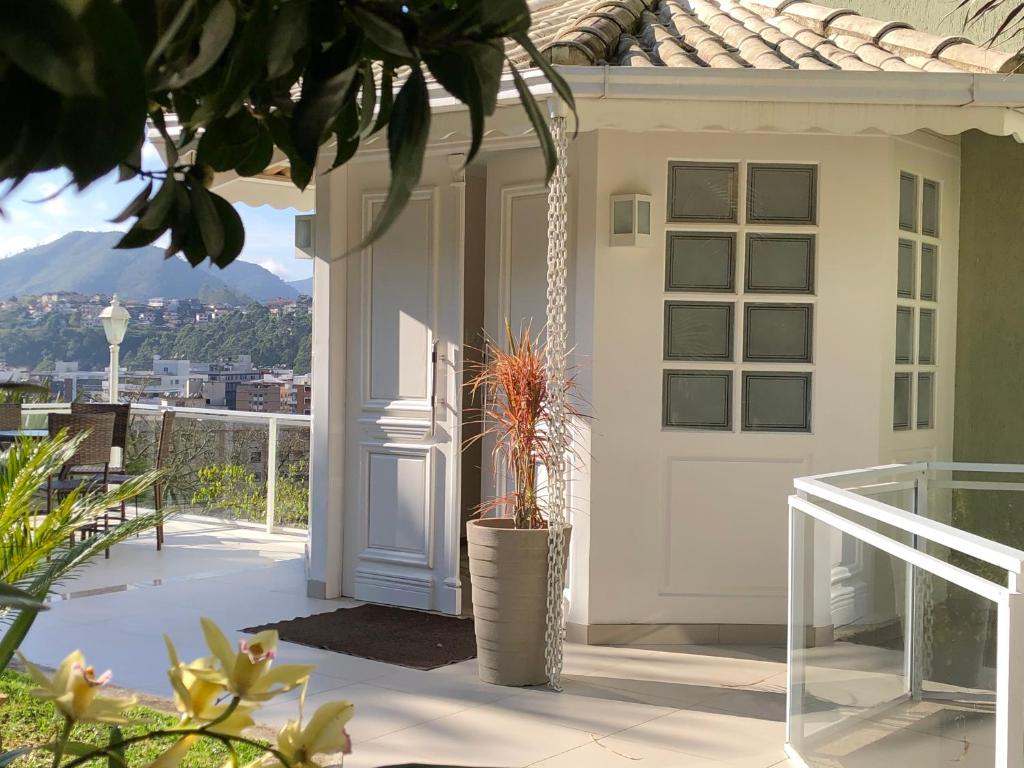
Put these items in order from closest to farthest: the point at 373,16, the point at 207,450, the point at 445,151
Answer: the point at 373,16
the point at 445,151
the point at 207,450

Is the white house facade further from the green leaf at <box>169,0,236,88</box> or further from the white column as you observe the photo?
the green leaf at <box>169,0,236,88</box>

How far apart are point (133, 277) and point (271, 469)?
11.3 m

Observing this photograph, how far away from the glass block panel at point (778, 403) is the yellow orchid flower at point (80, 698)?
18.0ft

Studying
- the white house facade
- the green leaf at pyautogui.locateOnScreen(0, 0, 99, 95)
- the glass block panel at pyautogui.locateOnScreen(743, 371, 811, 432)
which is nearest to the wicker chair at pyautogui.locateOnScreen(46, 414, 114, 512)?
the white house facade

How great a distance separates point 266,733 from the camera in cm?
422

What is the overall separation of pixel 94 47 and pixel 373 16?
0.45 ft

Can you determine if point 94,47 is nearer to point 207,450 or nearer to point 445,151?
point 445,151

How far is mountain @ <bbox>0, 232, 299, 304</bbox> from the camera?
15.8 m

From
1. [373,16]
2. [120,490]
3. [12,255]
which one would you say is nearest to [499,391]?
[120,490]

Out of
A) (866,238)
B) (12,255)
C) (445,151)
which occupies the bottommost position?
(866,238)

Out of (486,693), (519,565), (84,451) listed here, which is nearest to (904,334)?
(519,565)

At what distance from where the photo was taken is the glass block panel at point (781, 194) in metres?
5.95

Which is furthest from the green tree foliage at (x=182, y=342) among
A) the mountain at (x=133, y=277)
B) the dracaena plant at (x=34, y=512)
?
the dracaena plant at (x=34, y=512)

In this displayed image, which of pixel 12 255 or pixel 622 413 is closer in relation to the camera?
pixel 622 413
